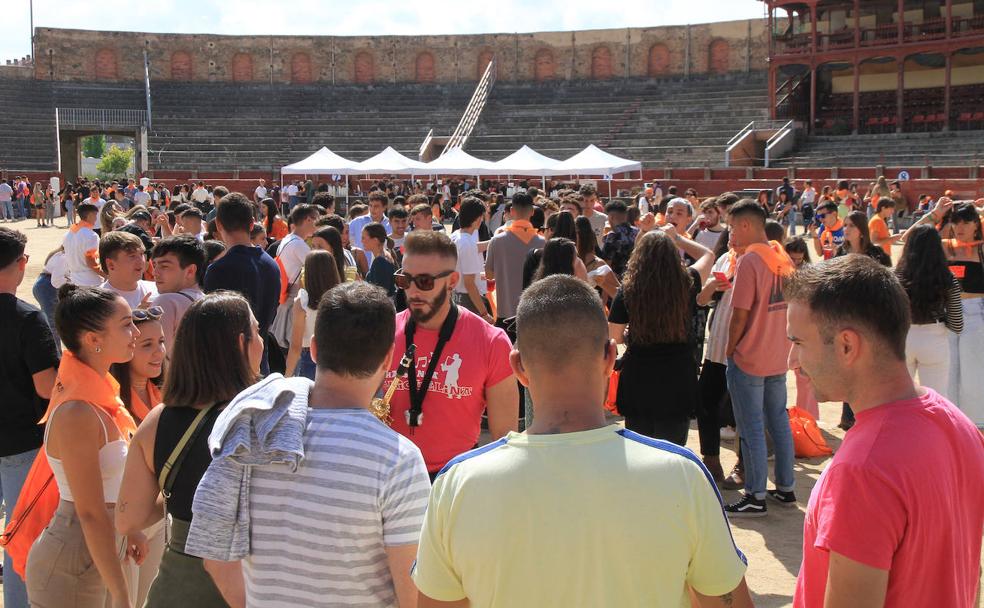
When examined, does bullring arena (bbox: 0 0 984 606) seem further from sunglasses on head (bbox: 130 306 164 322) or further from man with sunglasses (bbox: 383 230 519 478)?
man with sunglasses (bbox: 383 230 519 478)

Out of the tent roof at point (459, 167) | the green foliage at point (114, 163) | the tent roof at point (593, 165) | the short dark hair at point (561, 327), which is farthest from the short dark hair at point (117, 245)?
the green foliage at point (114, 163)

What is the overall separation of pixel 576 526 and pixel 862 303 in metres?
0.85

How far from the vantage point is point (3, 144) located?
42.4 m

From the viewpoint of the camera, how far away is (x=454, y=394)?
3598 mm

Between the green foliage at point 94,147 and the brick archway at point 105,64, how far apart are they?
290ft

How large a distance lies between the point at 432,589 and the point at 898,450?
1023 mm

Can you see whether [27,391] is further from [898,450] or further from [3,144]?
[3,144]

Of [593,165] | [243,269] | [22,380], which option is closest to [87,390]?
[22,380]

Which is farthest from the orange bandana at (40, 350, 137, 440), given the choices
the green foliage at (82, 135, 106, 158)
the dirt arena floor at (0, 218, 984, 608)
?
the green foliage at (82, 135, 106, 158)

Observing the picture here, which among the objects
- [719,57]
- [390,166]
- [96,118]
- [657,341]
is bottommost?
[657,341]

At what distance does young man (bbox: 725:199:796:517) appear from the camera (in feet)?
18.4

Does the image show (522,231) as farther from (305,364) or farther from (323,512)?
(323,512)

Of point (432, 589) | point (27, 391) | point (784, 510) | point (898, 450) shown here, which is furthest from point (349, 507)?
point (784, 510)

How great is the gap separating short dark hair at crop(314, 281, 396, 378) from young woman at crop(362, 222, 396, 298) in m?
Result: 4.95
